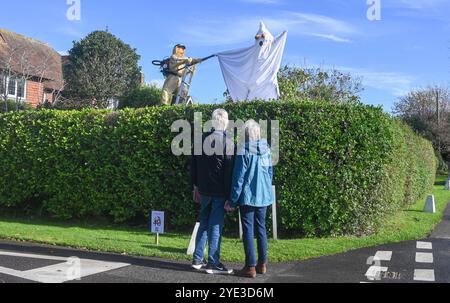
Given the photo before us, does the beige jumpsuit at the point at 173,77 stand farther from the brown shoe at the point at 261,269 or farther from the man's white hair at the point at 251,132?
the brown shoe at the point at 261,269

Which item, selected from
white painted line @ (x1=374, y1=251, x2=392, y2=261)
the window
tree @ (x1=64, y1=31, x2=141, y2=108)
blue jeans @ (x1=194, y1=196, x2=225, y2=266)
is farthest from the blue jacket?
tree @ (x1=64, y1=31, x2=141, y2=108)

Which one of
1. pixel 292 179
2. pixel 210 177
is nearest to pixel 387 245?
pixel 292 179

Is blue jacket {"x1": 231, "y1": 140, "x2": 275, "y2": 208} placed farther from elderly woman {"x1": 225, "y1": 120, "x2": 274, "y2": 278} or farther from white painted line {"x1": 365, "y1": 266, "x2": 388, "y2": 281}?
white painted line {"x1": 365, "y1": 266, "x2": 388, "y2": 281}

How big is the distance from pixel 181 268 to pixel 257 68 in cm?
672

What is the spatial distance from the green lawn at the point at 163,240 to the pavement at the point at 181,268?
29cm

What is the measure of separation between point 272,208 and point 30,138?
237 inches

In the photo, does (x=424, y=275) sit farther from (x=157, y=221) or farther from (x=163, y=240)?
(x=163, y=240)

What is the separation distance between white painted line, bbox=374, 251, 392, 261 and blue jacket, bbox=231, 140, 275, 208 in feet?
8.28

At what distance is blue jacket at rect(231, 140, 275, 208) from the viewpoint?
19.9 feet

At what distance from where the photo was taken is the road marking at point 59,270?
5832 mm

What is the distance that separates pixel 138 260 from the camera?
7.00 meters

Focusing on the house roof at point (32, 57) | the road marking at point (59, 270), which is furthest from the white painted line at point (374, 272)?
the house roof at point (32, 57)
